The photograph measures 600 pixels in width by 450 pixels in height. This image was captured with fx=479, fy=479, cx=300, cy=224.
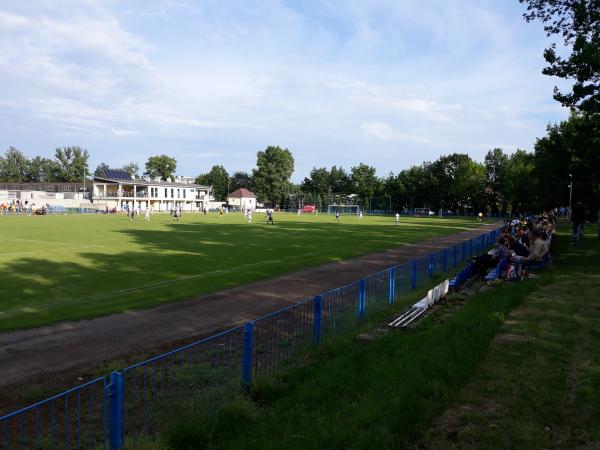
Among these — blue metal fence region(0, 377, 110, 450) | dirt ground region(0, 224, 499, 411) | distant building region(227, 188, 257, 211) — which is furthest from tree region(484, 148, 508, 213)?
blue metal fence region(0, 377, 110, 450)

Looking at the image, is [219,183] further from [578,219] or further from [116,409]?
[116,409]

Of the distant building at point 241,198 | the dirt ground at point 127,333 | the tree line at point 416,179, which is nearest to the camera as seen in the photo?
the dirt ground at point 127,333

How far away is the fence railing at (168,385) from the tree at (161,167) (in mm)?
128731

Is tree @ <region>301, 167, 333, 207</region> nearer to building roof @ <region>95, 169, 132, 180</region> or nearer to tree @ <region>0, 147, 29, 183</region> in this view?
building roof @ <region>95, 169, 132, 180</region>

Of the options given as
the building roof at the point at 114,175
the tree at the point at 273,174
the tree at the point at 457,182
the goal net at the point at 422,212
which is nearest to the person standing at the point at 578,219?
the tree at the point at 457,182

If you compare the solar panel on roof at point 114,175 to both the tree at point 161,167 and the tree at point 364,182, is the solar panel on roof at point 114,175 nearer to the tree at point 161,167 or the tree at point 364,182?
the tree at point 161,167

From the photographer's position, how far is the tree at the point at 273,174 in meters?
130

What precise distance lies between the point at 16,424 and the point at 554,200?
63.2 metres

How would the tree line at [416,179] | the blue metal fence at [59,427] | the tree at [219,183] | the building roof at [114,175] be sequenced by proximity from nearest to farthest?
1. the blue metal fence at [59,427]
2. the tree line at [416,179]
3. the building roof at [114,175]
4. the tree at [219,183]

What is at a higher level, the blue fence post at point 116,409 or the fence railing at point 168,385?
the blue fence post at point 116,409

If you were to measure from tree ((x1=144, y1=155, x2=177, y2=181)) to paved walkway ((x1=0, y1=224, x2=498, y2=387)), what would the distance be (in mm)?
124747

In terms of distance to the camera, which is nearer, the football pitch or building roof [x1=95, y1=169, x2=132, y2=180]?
the football pitch

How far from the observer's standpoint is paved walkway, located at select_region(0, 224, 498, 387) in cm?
804

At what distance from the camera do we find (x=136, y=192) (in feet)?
329
